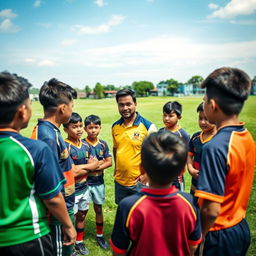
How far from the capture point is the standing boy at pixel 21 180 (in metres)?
1.92

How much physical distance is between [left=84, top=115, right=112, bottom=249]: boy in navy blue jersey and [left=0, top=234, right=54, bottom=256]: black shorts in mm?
2197

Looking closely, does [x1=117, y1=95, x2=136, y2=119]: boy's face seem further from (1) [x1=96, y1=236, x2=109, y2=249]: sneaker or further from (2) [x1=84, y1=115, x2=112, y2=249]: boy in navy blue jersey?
(1) [x1=96, y1=236, x2=109, y2=249]: sneaker

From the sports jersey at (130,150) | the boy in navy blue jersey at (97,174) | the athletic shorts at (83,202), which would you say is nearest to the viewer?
the sports jersey at (130,150)

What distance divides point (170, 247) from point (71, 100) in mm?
2124

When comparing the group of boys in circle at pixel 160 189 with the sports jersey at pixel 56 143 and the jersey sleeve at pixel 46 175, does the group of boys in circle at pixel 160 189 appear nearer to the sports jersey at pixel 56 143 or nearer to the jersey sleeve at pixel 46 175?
the jersey sleeve at pixel 46 175

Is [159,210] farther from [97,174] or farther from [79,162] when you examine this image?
[97,174]

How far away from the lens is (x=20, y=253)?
6.59 feet

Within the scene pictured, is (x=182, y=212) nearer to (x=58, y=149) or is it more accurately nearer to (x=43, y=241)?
(x=43, y=241)

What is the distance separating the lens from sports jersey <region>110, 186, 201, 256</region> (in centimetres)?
177

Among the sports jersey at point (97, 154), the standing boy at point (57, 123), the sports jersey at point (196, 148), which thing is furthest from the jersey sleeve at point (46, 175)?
the sports jersey at point (196, 148)

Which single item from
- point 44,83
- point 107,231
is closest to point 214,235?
point 44,83

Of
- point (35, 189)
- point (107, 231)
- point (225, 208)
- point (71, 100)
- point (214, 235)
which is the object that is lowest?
point (107, 231)

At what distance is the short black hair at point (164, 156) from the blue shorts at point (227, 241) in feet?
2.84

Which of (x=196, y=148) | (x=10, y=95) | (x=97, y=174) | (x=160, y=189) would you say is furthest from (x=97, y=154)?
(x=160, y=189)
